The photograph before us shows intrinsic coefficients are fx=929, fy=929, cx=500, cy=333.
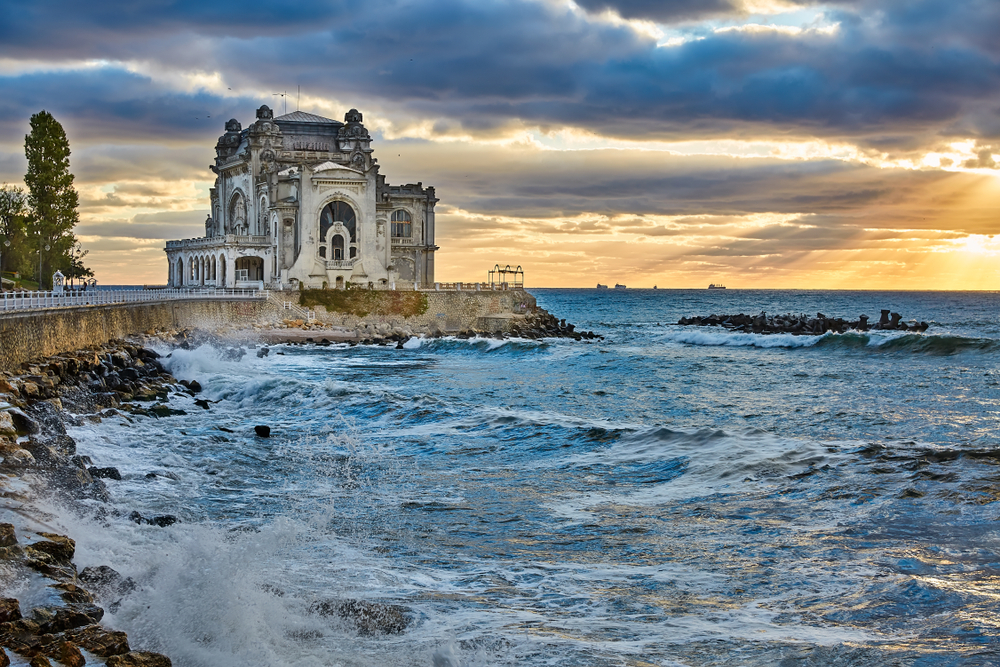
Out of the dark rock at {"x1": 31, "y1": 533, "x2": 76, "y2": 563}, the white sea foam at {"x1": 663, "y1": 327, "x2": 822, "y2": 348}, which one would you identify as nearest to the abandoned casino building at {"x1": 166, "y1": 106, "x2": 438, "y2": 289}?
the white sea foam at {"x1": 663, "y1": 327, "x2": 822, "y2": 348}

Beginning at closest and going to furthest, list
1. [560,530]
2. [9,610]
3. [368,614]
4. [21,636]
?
[21,636]
[9,610]
[368,614]
[560,530]

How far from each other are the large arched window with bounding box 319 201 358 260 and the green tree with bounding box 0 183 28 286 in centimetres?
1958

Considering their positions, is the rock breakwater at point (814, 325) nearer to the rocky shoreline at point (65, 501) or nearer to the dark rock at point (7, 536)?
the rocky shoreline at point (65, 501)

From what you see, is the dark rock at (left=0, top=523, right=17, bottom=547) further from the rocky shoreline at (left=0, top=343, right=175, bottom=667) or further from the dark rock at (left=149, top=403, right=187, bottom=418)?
the dark rock at (left=149, top=403, right=187, bottom=418)

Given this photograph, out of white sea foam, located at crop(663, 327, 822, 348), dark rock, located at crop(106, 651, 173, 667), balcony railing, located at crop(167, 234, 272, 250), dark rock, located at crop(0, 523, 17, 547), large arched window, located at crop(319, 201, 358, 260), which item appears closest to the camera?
dark rock, located at crop(106, 651, 173, 667)

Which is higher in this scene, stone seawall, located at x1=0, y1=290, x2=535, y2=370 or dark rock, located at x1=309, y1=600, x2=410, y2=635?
stone seawall, located at x1=0, y1=290, x2=535, y2=370

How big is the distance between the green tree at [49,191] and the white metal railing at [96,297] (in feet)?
20.7

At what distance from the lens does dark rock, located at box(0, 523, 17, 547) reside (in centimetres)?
983

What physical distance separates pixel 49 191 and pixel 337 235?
65.0ft

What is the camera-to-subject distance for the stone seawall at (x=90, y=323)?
22875mm

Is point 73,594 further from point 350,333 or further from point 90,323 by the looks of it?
point 350,333

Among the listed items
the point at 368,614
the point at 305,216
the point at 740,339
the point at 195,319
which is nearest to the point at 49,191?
the point at 195,319

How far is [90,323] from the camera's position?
31.4 metres

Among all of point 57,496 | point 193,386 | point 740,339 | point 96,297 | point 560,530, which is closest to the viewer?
point 57,496
